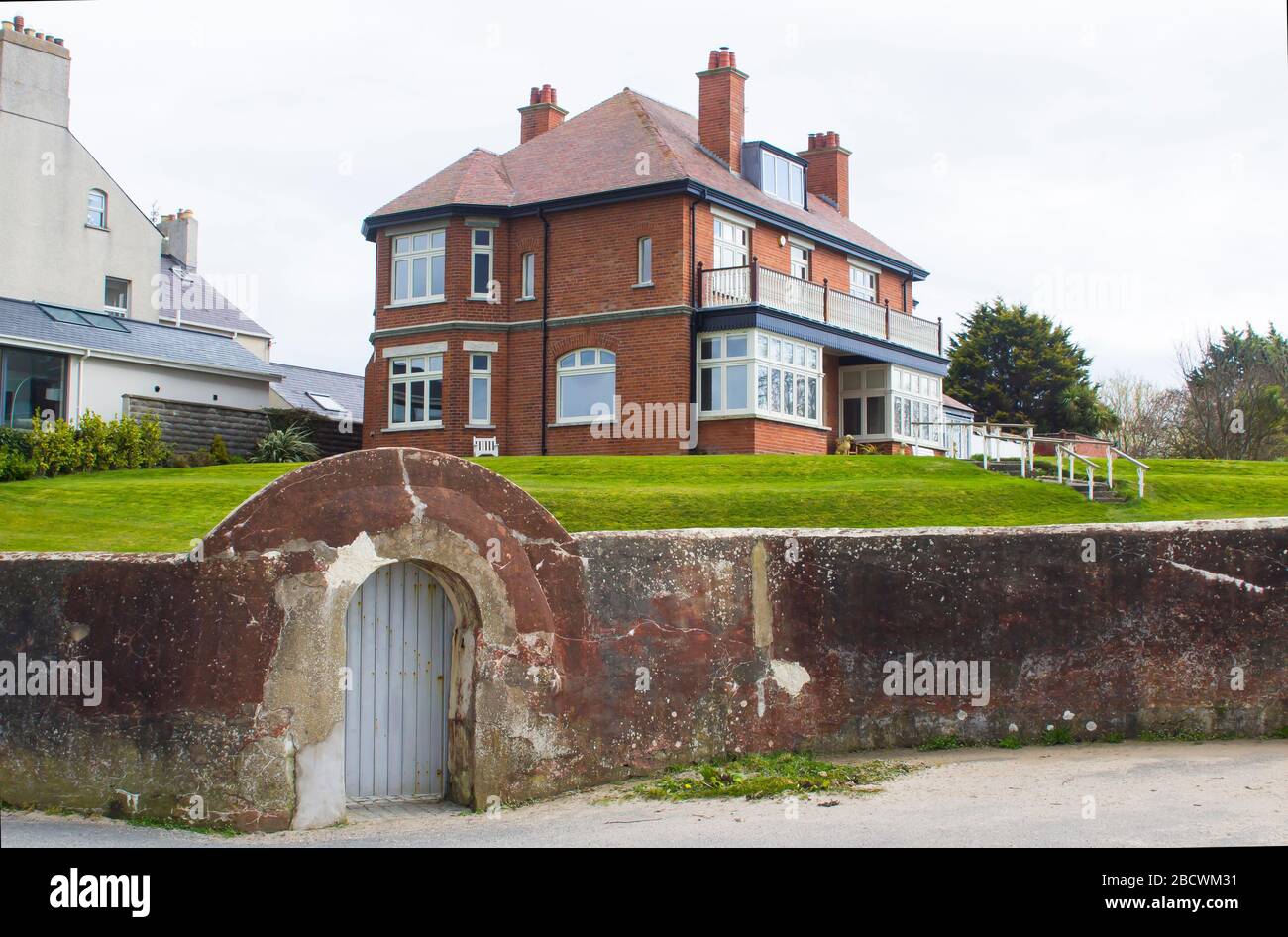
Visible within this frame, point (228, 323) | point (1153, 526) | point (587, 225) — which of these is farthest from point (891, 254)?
point (1153, 526)

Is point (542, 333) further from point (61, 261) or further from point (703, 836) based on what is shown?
point (703, 836)

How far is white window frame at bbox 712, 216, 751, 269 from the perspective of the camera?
31.0m

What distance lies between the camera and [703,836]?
8961 millimetres

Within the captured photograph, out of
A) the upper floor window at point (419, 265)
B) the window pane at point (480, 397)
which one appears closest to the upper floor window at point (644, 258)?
the window pane at point (480, 397)

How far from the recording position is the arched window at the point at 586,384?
3056 centimetres

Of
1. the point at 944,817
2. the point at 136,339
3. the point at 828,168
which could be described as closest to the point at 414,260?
the point at 136,339

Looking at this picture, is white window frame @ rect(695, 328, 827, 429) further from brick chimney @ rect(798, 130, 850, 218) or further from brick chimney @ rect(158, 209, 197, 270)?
brick chimney @ rect(158, 209, 197, 270)

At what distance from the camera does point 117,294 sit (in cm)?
3953

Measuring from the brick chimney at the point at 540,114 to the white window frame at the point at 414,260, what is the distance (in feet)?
19.8

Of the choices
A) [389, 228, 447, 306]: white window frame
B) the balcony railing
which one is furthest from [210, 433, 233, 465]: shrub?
the balcony railing

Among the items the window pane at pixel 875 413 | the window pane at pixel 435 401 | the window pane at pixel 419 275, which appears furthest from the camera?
the window pane at pixel 875 413

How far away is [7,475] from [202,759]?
57.2 feet

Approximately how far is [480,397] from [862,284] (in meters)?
11.9

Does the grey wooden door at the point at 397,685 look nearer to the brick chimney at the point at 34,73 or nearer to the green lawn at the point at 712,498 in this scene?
the green lawn at the point at 712,498
